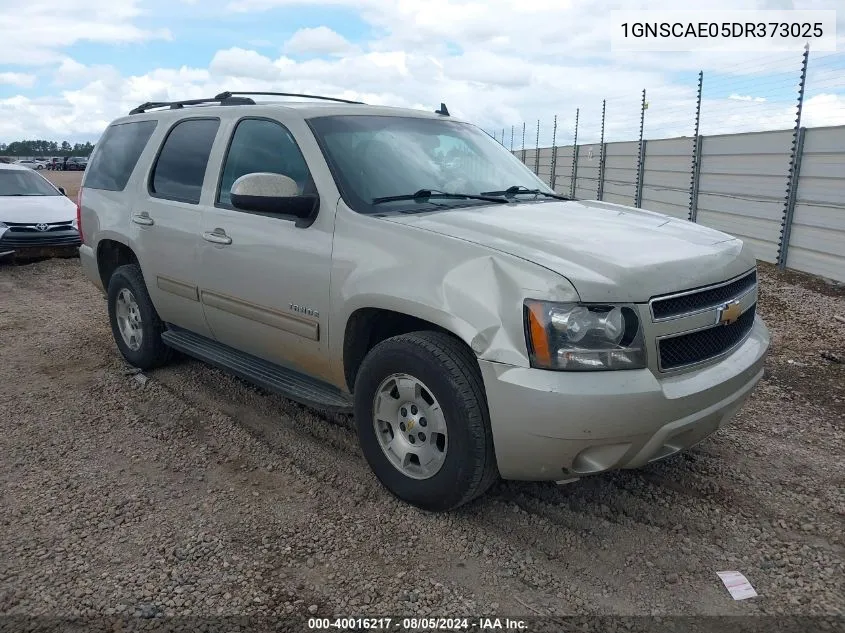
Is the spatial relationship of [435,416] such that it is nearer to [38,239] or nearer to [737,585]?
[737,585]

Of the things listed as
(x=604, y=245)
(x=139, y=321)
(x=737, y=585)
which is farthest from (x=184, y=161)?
(x=737, y=585)

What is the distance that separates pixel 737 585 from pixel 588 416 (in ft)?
3.03

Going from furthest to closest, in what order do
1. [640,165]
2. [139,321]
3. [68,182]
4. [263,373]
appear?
[68,182] → [640,165] → [139,321] → [263,373]

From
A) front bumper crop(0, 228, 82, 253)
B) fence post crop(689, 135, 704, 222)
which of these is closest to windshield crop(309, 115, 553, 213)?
front bumper crop(0, 228, 82, 253)

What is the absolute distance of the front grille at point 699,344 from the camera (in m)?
2.75

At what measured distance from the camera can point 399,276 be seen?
3055 millimetres

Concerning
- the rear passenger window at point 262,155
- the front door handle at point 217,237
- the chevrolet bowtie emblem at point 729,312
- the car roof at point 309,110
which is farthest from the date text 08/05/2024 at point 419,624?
the car roof at point 309,110

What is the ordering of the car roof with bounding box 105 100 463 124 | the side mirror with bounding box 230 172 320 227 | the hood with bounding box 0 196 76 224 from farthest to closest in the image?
1. the hood with bounding box 0 196 76 224
2. the car roof with bounding box 105 100 463 124
3. the side mirror with bounding box 230 172 320 227

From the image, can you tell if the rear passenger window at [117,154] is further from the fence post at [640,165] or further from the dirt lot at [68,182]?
the dirt lot at [68,182]

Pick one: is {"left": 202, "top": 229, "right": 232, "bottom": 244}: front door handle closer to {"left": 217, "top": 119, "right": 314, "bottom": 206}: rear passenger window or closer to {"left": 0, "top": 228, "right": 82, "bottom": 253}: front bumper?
{"left": 217, "top": 119, "right": 314, "bottom": 206}: rear passenger window

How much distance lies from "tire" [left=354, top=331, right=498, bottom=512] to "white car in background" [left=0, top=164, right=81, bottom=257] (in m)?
8.12

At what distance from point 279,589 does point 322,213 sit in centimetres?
179

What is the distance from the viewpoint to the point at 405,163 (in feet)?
12.2

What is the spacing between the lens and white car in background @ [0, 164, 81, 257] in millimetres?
10044
